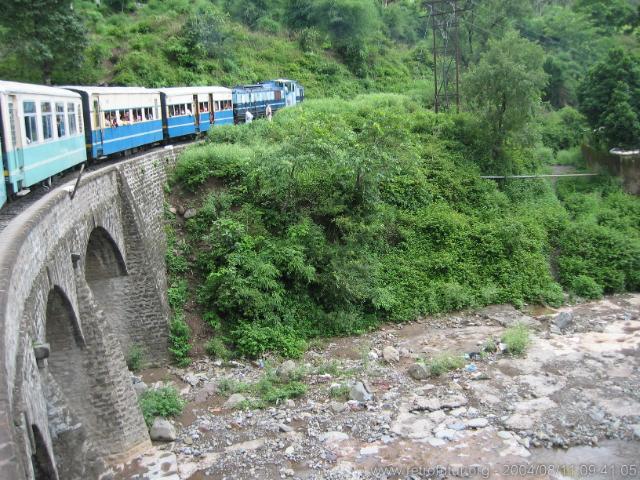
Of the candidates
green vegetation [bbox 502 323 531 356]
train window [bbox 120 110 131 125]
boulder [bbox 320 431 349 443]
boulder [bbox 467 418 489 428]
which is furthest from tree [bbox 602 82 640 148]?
boulder [bbox 320 431 349 443]

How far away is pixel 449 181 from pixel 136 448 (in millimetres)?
15177

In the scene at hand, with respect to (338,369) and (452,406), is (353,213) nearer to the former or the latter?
(338,369)

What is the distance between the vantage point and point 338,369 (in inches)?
558

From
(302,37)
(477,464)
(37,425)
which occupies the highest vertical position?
(302,37)

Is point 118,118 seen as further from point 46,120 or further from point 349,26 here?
point 349,26

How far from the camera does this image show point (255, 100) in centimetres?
2880

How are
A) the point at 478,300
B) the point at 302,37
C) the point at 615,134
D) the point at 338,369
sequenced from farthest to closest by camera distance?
1. the point at 302,37
2. the point at 615,134
3. the point at 478,300
4. the point at 338,369

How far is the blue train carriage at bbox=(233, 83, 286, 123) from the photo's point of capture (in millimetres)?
27188

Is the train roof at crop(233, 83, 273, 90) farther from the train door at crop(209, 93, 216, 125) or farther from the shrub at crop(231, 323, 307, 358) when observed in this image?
the shrub at crop(231, 323, 307, 358)

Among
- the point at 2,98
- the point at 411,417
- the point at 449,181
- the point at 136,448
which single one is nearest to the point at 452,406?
the point at 411,417

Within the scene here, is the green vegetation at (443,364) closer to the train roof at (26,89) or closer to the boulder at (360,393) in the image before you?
the boulder at (360,393)

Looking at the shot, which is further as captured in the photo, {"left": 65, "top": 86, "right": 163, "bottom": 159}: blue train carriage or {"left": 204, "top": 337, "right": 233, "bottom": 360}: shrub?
{"left": 65, "top": 86, "right": 163, "bottom": 159}: blue train carriage

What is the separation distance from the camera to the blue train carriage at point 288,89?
1197 inches

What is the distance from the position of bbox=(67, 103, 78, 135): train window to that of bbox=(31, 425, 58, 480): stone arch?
8164mm
